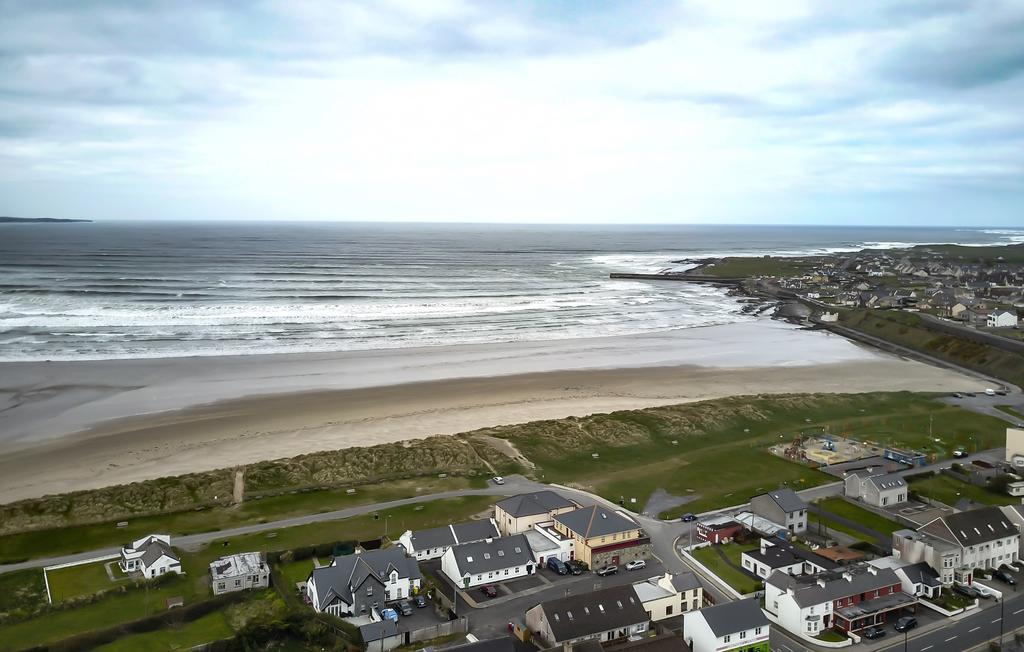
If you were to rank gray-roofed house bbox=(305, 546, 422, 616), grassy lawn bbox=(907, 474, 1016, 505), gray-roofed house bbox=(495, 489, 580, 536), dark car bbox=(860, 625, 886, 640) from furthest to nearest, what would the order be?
grassy lawn bbox=(907, 474, 1016, 505)
gray-roofed house bbox=(495, 489, 580, 536)
gray-roofed house bbox=(305, 546, 422, 616)
dark car bbox=(860, 625, 886, 640)

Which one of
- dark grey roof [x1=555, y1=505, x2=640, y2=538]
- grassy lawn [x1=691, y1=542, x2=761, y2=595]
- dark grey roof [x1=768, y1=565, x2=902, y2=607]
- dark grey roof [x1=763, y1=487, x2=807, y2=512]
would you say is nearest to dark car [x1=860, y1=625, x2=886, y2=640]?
dark grey roof [x1=768, y1=565, x2=902, y2=607]

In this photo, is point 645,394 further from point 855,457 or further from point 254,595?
point 254,595

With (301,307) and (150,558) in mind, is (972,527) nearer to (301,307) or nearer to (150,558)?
(150,558)

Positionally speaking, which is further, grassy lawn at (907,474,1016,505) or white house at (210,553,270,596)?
grassy lawn at (907,474,1016,505)

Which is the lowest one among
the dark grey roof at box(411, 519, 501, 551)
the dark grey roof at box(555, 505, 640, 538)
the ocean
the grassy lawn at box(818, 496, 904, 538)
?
the grassy lawn at box(818, 496, 904, 538)

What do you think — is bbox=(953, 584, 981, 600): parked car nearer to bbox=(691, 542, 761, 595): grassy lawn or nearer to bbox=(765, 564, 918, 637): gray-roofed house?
bbox=(765, 564, 918, 637): gray-roofed house
